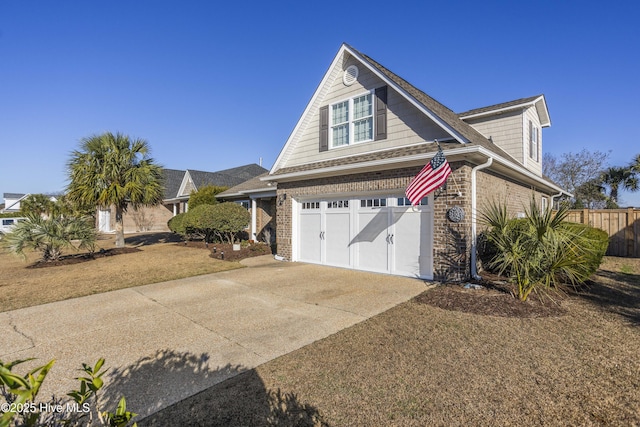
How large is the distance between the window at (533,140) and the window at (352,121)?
7015 millimetres

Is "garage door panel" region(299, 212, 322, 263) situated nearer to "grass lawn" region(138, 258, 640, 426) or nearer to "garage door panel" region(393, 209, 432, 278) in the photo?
"garage door panel" region(393, 209, 432, 278)

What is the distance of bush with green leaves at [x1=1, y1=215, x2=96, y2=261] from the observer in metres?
10.6

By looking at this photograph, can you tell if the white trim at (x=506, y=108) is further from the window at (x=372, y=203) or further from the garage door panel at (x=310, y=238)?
the garage door panel at (x=310, y=238)

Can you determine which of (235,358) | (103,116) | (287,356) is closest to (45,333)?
(235,358)

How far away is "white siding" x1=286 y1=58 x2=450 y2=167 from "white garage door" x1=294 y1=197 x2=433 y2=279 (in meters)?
1.68

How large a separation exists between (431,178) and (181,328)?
19.7 ft

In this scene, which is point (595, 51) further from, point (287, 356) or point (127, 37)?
point (127, 37)

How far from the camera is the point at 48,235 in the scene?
1100cm

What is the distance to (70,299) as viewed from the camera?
6.75 metres

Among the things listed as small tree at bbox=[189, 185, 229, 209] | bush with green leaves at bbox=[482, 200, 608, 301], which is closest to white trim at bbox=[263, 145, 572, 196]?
bush with green leaves at bbox=[482, 200, 608, 301]

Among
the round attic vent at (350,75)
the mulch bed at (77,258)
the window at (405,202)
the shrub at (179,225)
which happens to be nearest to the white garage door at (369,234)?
the window at (405,202)

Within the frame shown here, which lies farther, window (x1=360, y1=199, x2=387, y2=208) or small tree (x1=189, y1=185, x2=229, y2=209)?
small tree (x1=189, y1=185, x2=229, y2=209)

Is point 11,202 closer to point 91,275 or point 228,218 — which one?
point 228,218

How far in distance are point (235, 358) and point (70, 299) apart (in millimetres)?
5193
